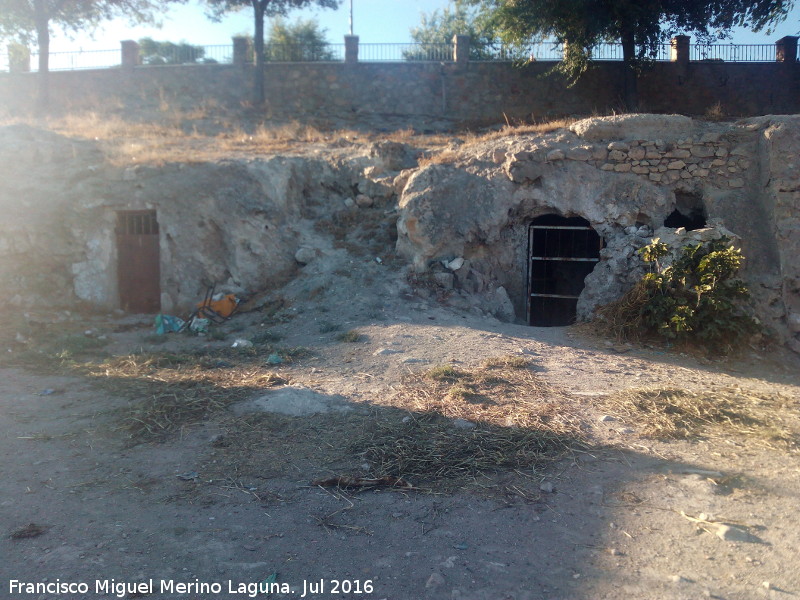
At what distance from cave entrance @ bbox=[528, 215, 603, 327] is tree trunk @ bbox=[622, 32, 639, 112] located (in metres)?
6.78

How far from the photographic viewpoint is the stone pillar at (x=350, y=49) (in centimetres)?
2023

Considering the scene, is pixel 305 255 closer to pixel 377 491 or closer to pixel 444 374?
pixel 444 374

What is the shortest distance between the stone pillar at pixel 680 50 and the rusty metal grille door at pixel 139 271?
15389mm

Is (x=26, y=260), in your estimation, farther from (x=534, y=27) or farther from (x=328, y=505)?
(x=534, y=27)

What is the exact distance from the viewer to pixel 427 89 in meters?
19.5

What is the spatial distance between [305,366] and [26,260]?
6370 mm

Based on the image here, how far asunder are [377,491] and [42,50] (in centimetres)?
2187

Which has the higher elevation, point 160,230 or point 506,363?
point 160,230

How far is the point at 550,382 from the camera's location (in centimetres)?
643

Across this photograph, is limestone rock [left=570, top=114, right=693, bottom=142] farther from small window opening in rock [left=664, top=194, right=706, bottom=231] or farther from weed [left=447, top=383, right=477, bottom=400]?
weed [left=447, top=383, right=477, bottom=400]

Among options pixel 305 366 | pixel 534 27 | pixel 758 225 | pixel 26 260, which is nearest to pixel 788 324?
pixel 758 225

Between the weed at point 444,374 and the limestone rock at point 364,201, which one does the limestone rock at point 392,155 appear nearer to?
the limestone rock at point 364,201

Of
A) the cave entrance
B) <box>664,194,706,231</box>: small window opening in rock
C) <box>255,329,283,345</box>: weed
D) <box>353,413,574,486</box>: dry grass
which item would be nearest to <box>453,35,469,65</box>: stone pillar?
the cave entrance

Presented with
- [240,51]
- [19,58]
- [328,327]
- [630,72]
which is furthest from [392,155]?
[19,58]
